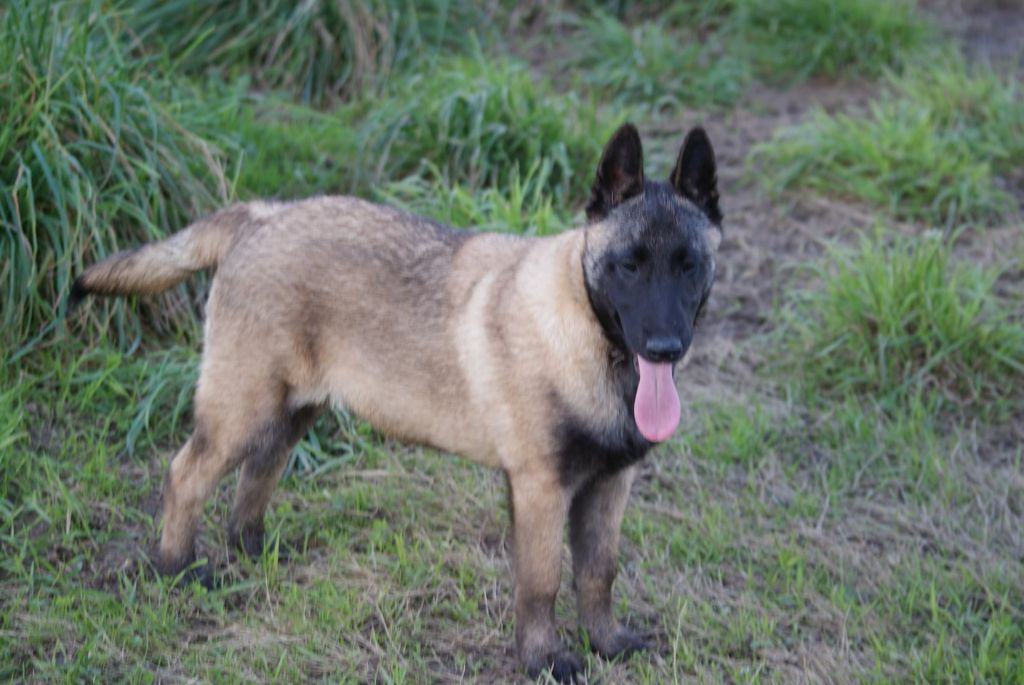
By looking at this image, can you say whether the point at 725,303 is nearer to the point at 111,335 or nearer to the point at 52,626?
the point at 111,335

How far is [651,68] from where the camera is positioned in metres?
8.38

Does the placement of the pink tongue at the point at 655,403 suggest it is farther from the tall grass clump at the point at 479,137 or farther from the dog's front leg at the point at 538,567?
the tall grass clump at the point at 479,137

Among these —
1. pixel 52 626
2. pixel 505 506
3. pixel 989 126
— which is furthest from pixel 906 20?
pixel 52 626

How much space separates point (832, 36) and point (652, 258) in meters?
5.24

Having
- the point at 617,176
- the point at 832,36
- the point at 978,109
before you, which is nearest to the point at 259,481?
the point at 617,176

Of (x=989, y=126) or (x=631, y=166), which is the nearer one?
(x=631, y=166)

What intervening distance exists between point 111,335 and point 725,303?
9.68 feet

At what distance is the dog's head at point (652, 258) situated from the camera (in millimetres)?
3826

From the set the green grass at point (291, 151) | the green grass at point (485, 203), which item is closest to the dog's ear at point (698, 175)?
the green grass at point (485, 203)

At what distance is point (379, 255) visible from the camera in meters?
4.49

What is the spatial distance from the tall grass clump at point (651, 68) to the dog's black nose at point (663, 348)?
458 centimetres

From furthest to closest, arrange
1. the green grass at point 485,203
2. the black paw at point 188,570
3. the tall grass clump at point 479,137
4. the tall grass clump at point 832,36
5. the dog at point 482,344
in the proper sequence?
the tall grass clump at point 832,36, the tall grass clump at point 479,137, the green grass at point 485,203, the black paw at point 188,570, the dog at point 482,344

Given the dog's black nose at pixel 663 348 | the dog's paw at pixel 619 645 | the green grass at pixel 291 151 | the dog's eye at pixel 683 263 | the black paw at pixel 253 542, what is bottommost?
the black paw at pixel 253 542

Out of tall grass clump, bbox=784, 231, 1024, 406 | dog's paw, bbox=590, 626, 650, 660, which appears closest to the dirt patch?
tall grass clump, bbox=784, 231, 1024, 406
